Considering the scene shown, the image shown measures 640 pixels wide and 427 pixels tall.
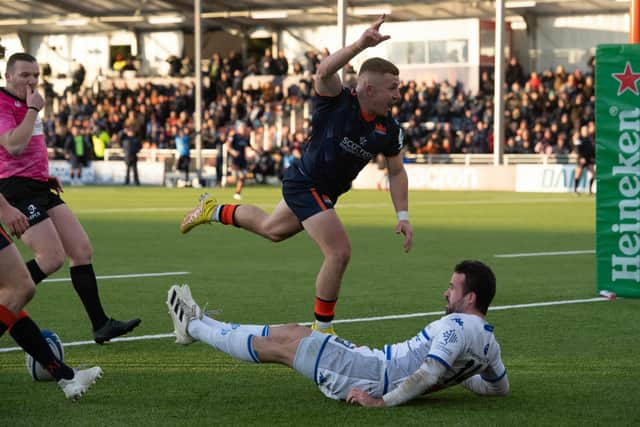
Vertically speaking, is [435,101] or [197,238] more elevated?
[435,101]

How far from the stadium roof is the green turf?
28.3 m

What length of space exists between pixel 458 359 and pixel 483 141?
120 ft

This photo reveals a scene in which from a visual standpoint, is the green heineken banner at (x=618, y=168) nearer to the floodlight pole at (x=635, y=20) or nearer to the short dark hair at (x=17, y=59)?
the floodlight pole at (x=635, y=20)

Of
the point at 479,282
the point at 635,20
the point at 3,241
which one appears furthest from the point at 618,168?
the point at 3,241

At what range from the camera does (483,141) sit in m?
42.5

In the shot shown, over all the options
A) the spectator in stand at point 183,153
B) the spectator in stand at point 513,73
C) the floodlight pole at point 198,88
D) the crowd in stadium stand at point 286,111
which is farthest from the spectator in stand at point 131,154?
the spectator in stand at point 513,73

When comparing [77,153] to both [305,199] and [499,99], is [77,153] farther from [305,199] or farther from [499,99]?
[305,199]

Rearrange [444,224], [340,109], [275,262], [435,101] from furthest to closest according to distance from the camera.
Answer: [435,101] → [444,224] → [275,262] → [340,109]

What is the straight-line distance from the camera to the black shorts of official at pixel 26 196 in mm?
Result: 8414

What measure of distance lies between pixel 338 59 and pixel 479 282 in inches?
80.3

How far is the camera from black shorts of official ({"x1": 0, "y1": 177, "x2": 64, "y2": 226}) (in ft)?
27.6

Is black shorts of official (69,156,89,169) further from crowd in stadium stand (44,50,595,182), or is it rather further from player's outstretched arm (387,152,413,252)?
player's outstretched arm (387,152,413,252)

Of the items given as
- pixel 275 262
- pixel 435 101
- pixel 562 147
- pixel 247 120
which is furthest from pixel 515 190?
pixel 275 262

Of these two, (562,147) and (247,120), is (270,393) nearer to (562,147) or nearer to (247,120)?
(562,147)
